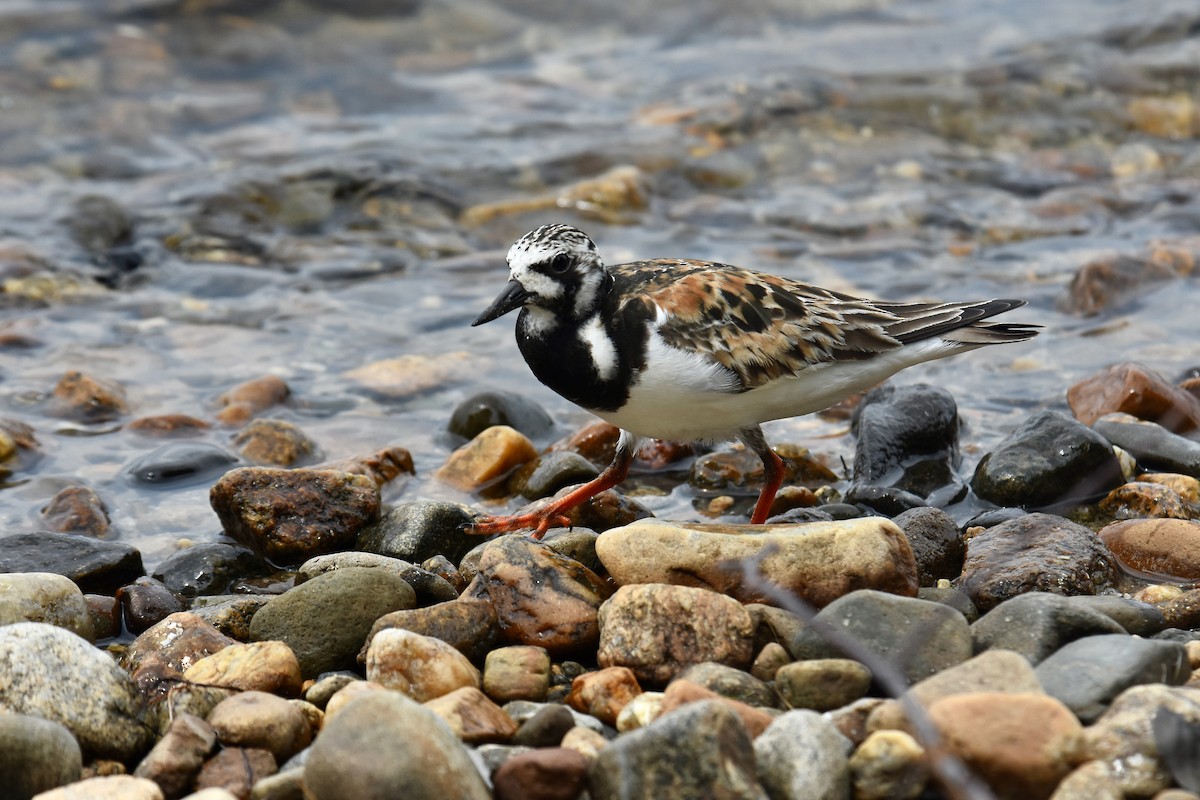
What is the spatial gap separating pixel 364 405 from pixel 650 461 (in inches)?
69.3

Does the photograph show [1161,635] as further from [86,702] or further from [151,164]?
[151,164]

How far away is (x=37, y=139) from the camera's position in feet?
35.5

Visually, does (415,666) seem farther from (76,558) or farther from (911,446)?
(911,446)

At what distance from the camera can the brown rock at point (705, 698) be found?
3.19 metres

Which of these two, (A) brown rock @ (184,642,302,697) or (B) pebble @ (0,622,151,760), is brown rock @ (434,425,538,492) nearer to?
(A) brown rock @ (184,642,302,697)

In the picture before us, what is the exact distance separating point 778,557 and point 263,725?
1642 mm

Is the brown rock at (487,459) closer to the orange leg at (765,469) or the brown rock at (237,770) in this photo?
the orange leg at (765,469)

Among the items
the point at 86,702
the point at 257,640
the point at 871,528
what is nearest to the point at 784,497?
the point at 871,528

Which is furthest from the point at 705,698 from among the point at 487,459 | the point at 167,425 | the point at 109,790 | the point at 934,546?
the point at 167,425

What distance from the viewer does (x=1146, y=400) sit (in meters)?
5.92

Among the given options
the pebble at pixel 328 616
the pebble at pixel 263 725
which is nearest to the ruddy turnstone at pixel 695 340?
the pebble at pixel 328 616

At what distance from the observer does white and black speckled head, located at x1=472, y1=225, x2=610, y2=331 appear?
468 centimetres

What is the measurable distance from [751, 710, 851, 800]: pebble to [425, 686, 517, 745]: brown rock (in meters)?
0.74

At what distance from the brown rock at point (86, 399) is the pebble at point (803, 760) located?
15.6 feet
